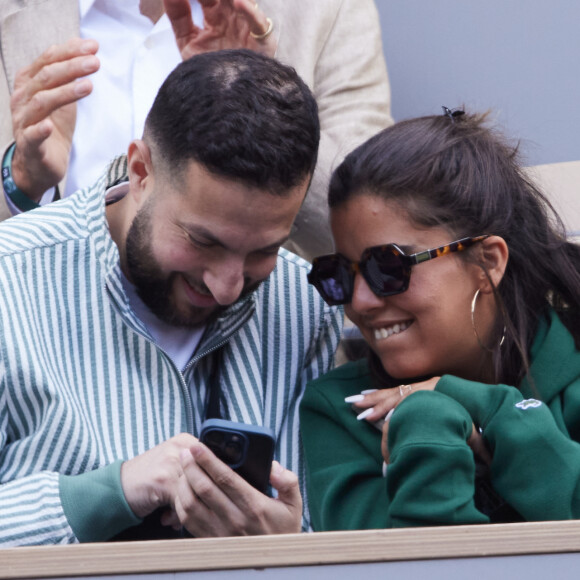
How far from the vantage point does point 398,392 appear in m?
1.78

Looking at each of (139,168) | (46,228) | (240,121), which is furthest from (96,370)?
(240,121)

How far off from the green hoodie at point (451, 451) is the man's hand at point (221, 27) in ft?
2.80

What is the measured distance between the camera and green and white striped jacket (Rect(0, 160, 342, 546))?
1.57 meters

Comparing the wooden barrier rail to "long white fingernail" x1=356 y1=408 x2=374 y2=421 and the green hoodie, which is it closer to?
the green hoodie

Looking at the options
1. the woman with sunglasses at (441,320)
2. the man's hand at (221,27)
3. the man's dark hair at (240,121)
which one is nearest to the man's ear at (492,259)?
the woman with sunglasses at (441,320)

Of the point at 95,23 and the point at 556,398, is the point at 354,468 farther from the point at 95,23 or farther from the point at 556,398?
the point at 95,23

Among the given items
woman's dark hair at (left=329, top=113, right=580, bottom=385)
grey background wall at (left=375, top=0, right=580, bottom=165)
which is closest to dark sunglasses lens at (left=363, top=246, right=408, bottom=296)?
woman's dark hair at (left=329, top=113, right=580, bottom=385)

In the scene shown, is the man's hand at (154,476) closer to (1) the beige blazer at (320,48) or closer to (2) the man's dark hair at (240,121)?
(2) the man's dark hair at (240,121)

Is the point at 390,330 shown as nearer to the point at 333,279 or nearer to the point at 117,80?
the point at 333,279

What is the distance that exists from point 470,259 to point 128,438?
70 centimetres

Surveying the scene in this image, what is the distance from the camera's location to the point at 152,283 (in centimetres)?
183

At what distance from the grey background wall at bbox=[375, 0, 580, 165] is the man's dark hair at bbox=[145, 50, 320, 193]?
1137mm

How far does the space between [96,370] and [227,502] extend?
40 centimetres

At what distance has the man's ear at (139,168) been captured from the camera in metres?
1.85
